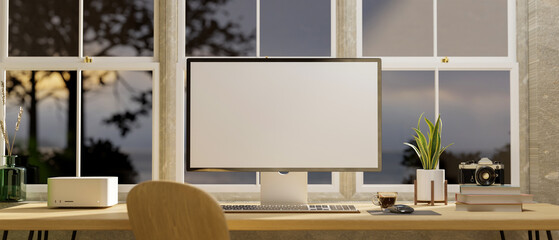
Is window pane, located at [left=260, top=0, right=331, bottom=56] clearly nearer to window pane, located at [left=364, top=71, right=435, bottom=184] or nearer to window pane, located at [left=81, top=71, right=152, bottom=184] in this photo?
window pane, located at [left=364, top=71, right=435, bottom=184]

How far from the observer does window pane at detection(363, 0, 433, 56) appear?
2.74 meters

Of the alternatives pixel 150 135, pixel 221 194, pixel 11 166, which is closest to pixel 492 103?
pixel 221 194

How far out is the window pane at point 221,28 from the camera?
2.73m

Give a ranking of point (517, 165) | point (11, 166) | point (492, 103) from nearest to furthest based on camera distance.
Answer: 1. point (11, 166)
2. point (517, 165)
3. point (492, 103)

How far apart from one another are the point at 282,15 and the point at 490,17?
1040 millimetres

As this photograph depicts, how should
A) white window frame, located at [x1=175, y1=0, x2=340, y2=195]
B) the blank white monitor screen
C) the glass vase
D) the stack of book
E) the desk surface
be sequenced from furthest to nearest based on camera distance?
white window frame, located at [x1=175, y1=0, x2=340, y2=195]
the glass vase
the blank white monitor screen
the stack of book
the desk surface

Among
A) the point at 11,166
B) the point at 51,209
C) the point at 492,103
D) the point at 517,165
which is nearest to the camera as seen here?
the point at 51,209

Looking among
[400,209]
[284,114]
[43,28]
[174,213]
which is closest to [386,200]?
[400,209]

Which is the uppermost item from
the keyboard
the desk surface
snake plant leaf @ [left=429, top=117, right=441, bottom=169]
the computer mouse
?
snake plant leaf @ [left=429, top=117, right=441, bottom=169]

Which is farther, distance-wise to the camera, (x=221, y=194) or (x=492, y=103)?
(x=492, y=103)

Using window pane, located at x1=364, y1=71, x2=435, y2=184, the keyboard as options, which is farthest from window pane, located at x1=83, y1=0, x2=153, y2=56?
window pane, located at x1=364, y1=71, x2=435, y2=184

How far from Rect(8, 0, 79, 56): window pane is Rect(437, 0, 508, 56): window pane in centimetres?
183

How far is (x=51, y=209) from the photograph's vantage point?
86.2 inches

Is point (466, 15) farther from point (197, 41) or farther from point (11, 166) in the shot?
point (11, 166)
